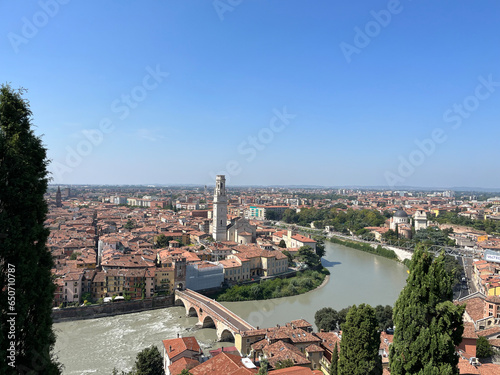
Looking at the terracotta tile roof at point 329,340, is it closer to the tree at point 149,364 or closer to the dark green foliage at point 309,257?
the tree at point 149,364

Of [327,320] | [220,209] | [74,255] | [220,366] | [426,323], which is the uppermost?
[426,323]

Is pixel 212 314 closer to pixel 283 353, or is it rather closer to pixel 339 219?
pixel 283 353

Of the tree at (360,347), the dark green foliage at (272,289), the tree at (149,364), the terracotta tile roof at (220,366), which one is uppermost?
the tree at (360,347)

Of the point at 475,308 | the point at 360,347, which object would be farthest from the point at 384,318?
the point at 360,347

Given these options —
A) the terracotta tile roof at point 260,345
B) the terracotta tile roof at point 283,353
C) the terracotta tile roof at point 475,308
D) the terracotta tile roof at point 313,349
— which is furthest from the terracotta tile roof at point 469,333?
the terracotta tile roof at point 260,345

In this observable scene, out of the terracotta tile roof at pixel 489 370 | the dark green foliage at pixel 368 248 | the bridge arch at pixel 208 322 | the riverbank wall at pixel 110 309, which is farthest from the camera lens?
the dark green foliage at pixel 368 248

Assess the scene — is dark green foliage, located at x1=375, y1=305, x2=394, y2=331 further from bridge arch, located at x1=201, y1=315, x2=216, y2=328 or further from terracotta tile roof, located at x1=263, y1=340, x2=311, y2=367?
bridge arch, located at x1=201, y1=315, x2=216, y2=328

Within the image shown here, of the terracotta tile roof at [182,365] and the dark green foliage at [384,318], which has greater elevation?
the terracotta tile roof at [182,365]

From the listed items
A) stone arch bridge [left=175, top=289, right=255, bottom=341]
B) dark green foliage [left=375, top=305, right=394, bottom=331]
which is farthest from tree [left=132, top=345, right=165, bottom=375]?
dark green foliage [left=375, top=305, right=394, bottom=331]
